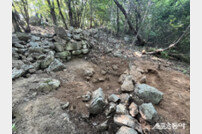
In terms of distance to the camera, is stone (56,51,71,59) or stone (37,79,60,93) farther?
stone (56,51,71,59)

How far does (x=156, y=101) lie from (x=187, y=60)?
4868 mm

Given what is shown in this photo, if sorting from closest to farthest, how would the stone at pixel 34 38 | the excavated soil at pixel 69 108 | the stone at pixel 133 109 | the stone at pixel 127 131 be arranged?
the stone at pixel 127 131 → the excavated soil at pixel 69 108 → the stone at pixel 133 109 → the stone at pixel 34 38

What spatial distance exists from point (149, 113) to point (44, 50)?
4.77 m

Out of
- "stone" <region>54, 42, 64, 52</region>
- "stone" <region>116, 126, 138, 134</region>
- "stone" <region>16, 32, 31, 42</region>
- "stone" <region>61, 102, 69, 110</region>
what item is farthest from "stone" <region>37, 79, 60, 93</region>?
"stone" <region>16, 32, 31, 42</region>

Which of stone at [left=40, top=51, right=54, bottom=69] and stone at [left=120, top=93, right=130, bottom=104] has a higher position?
stone at [left=40, top=51, right=54, bottom=69]

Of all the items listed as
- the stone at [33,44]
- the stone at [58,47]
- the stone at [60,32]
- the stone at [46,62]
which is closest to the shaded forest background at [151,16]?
the stone at [60,32]

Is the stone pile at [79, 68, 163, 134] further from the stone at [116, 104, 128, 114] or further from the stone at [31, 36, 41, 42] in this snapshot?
the stone at [31, 36, 41, 42]

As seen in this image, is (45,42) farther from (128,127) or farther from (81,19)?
(81,19)

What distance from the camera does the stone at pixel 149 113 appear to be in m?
1.79

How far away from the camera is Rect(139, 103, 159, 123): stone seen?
5.88ft

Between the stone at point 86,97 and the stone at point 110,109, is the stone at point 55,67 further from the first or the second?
the stone at point 110,109

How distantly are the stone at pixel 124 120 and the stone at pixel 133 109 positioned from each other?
0.46 ft

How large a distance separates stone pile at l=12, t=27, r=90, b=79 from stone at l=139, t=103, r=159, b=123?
3.41 m

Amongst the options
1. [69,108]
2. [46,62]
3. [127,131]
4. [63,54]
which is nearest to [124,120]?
[127,131]
